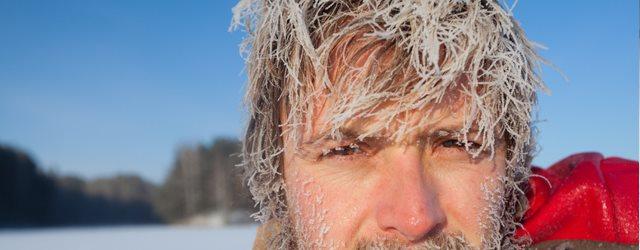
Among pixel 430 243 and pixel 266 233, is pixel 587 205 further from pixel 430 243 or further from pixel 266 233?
pixel 266 233

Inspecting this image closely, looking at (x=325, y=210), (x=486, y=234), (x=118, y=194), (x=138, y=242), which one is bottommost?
(x=138, y=242)

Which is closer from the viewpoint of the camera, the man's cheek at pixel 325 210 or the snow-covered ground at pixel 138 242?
the man's cheek at pixel 325 210

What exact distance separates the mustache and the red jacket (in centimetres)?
41

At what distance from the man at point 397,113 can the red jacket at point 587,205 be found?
0.04 meters

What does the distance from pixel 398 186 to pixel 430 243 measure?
16 cm

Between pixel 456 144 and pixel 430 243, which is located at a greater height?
pixel 456 144

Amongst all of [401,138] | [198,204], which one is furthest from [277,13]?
[198,204]

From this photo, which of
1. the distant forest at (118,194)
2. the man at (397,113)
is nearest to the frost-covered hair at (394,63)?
the man at (397,113)

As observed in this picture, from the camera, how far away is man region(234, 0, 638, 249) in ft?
4.03

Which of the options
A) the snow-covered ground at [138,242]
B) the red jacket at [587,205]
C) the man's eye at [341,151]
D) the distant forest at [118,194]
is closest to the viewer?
the man's eye at [341,151]

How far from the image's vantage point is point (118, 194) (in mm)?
48562

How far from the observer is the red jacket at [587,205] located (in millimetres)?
1490

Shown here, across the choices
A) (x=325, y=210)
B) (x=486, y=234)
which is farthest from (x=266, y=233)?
(x=486, y=234)

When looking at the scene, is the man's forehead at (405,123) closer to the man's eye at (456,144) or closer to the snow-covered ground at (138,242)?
the man's eye at (456,144)
